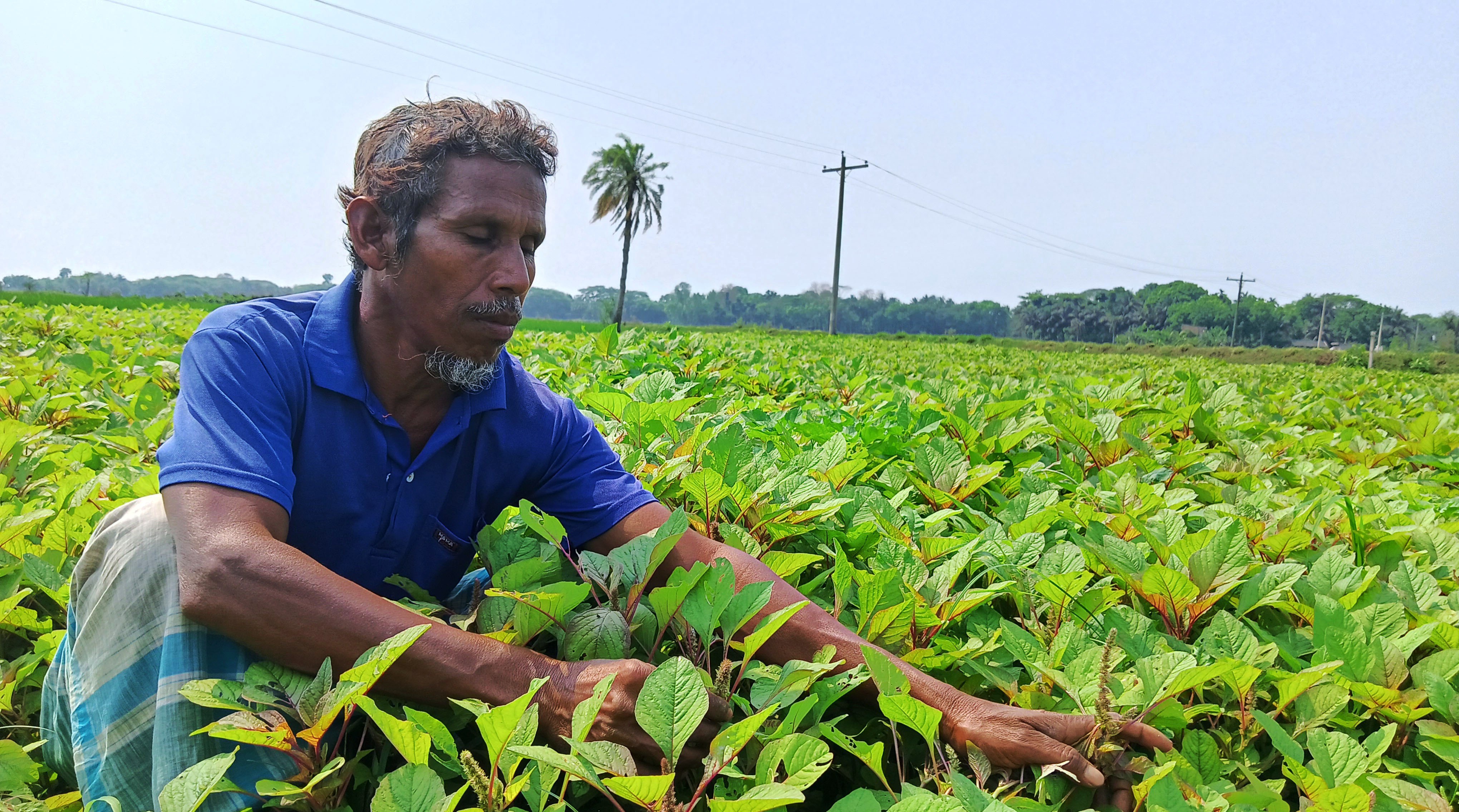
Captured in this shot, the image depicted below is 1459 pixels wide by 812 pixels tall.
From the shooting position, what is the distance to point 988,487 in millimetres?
2158

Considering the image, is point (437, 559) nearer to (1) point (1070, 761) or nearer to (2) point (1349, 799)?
(1) point (1070, 761)

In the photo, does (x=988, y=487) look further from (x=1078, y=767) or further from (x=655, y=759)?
(x=655, y=759)

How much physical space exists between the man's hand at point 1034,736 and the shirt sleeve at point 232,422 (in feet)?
3.76

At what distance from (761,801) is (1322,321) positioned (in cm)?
8283

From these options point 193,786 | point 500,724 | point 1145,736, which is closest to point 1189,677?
point 1145,736

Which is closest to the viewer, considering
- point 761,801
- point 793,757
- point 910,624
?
point 761,801

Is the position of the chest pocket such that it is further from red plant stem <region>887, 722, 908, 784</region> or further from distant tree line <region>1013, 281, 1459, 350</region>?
distant tree line <region>1013, 281, 1459, 350</region>

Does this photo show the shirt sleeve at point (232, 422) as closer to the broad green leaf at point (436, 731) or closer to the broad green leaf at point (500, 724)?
the broad green leaf at point (436, 731)

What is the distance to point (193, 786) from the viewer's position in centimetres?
99

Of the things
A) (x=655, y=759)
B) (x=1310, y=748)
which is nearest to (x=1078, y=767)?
(x=1310, y=748)

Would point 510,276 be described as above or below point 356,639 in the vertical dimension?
above

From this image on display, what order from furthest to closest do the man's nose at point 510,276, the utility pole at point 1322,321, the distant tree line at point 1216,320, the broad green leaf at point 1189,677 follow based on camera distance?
the distant tree line at point 1216,320 → the utility pole at point 1322,321 → the man's nose at point 510,276 → the broad green leaf at point 1189,677

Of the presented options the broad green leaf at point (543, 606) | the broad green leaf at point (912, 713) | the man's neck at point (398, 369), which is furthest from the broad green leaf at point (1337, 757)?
the man's neck at point (398, 369)

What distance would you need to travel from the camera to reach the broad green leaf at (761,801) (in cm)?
91
